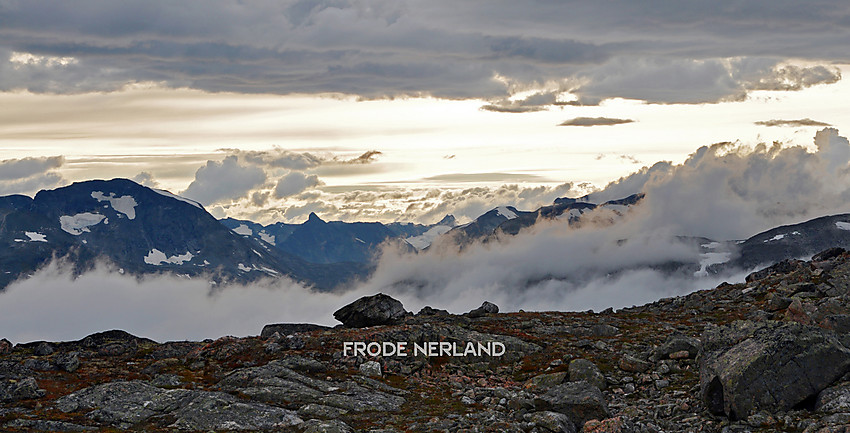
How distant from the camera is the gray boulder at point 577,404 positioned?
1330 inches

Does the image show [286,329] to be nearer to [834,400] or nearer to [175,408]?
[175,408]

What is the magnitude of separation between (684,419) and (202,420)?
85.5 feet

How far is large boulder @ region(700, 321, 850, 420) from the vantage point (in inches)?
1101

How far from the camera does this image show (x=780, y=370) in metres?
28.3

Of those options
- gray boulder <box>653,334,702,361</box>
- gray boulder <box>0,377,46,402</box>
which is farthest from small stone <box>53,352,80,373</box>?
gray boulder <box>653,334,702,361</box>

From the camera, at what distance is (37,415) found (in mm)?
37844

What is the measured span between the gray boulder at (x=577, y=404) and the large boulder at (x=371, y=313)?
3757 cm

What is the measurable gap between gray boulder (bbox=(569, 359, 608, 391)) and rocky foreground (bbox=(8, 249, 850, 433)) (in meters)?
0.13

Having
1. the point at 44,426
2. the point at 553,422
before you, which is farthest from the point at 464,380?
the point at 44,426

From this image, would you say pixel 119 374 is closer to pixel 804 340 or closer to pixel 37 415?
pixel 37 415

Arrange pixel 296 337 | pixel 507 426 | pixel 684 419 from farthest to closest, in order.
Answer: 1. pixel 296 337
2. pixel 507 426
3. pixel 684 419

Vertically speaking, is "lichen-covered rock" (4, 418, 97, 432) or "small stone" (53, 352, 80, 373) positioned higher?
"lichen-covered rock" (4, 418, 97, 432)

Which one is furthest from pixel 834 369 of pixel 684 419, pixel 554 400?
pixel 554 400

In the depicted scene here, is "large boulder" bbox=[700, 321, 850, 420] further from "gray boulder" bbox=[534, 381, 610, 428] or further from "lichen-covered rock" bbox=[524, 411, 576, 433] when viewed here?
"lichen-covered rock" bbox=[524, 411, 576, 433]
